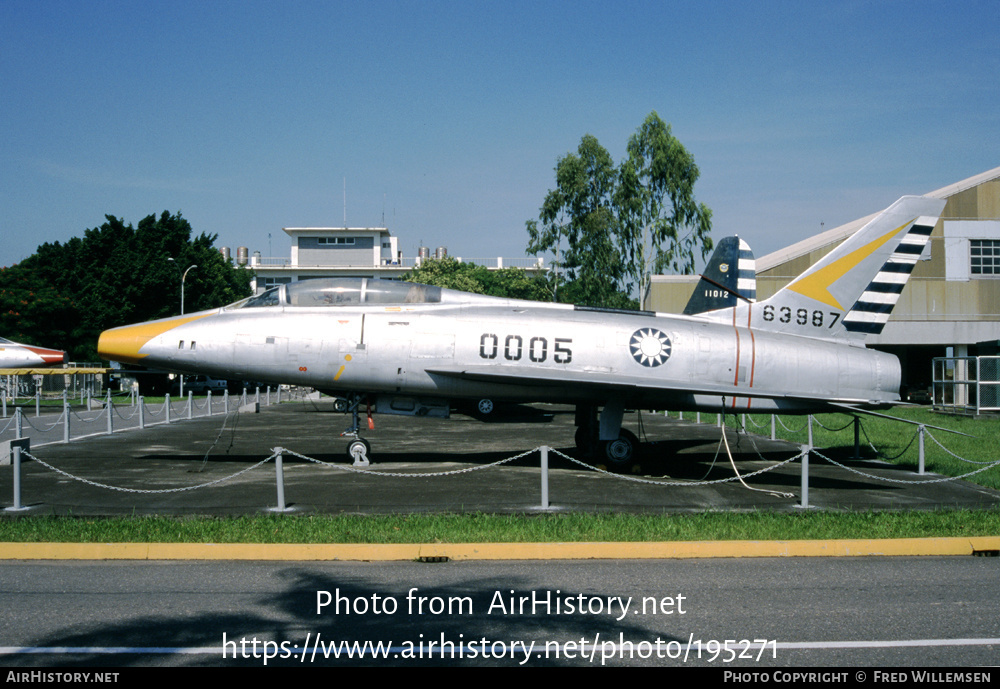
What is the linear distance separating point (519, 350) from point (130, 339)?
22.8ft

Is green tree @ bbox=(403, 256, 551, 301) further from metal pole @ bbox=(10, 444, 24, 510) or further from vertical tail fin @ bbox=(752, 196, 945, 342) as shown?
metal pole @ bbox=(10, 444, 24, 510)

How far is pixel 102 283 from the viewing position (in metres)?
51.7

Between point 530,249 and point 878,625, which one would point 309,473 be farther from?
point 530,249

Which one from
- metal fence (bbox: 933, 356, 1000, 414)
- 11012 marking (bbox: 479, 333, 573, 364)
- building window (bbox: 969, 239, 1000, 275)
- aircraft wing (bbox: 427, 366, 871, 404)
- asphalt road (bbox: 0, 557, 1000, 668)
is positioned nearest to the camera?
asphalt road (bbox: 0, 557, 1000, 668)

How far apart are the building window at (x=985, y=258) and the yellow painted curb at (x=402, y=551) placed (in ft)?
121

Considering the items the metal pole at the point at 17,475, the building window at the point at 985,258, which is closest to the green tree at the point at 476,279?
the building window at the point at 985,258

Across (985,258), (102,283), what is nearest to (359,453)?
(985,258)

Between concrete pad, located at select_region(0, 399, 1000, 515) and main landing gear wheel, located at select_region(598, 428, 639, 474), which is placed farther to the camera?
main landing gear wheel, located at select_region(598, 428, 639, 474)

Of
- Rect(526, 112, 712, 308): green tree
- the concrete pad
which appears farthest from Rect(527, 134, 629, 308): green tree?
the concrete pad

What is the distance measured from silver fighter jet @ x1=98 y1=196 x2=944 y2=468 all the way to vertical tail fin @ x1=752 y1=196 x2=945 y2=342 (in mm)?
32

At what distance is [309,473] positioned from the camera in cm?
1366

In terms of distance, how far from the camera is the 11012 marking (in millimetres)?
13641

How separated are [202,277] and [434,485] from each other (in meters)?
52.8

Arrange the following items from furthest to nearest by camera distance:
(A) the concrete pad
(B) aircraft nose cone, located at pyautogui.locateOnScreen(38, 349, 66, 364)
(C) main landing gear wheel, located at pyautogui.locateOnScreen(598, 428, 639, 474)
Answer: (B) aircraft nose cone, located at pyautogui.locateOnScreen(38, 349, 66, 364)
(C) main landing gear wheel, located at pyautogui.locateOnScreen(598, 428, 639, 474)
(A) the concrete pad
